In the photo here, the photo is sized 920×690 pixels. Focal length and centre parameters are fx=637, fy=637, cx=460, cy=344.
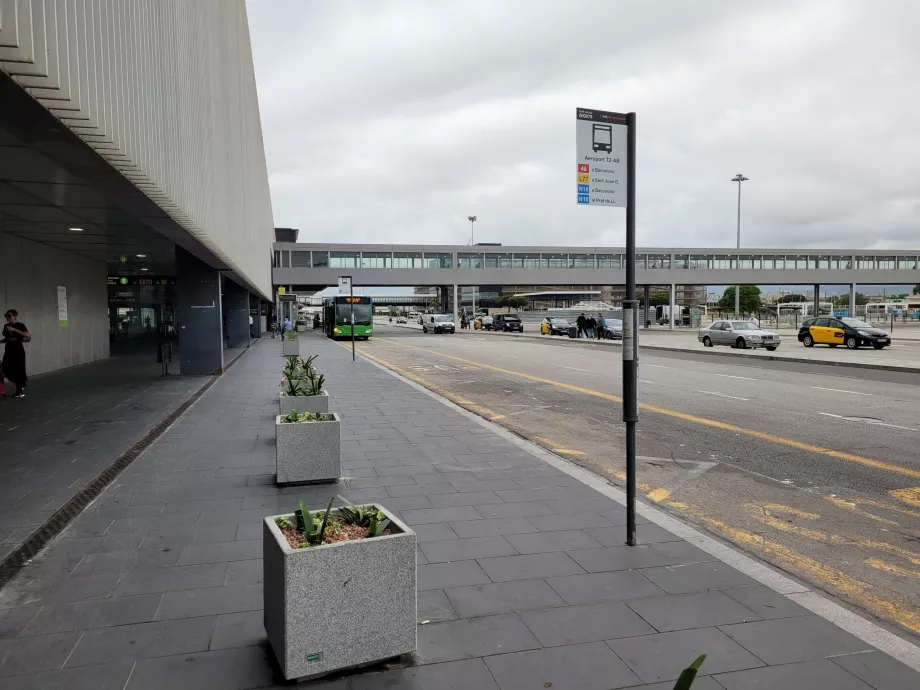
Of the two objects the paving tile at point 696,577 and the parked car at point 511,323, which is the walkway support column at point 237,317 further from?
the paving tile at point 696,577

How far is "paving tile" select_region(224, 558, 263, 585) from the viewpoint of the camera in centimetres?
414

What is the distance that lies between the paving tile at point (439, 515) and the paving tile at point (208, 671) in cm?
216

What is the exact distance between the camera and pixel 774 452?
8.29 meters

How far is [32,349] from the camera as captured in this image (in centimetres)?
1655

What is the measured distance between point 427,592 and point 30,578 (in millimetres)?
2639

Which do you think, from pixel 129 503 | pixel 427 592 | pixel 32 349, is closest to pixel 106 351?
pixel 32 349

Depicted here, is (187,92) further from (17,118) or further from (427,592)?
(427,592)

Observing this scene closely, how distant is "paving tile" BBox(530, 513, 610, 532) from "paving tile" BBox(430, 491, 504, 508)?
2.10 feet

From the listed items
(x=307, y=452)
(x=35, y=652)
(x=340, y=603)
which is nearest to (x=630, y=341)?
(x=340, y=603)

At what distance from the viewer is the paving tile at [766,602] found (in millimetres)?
3670

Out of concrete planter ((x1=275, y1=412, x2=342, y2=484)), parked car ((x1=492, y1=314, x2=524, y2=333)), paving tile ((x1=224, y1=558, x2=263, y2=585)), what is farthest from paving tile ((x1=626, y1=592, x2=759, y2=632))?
parked car ((x1=492, y1=314, x2=524, y2=333))

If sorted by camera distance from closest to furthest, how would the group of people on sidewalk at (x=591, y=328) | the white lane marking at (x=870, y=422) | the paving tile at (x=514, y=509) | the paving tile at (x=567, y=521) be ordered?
the paving tile at (x=567, y=521), the paving tile at (x=514, y=509), the white lane marking at (x=870, y=422), the group of people on sidewalk at (x=591, y=328)

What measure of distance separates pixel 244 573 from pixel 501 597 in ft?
5.71

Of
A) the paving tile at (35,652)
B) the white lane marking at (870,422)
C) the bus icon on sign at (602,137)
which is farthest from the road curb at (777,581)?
the white lane marking at (870,422)
